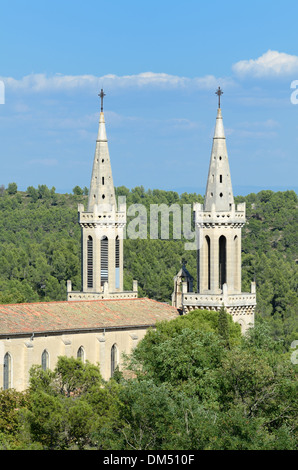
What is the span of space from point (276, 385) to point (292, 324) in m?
62.6

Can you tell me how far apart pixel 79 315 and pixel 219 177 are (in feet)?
39.7

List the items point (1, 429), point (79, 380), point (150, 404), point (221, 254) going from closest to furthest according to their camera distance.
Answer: point (150, 404), point (1, 429), point (79, 380), point (221, 254)

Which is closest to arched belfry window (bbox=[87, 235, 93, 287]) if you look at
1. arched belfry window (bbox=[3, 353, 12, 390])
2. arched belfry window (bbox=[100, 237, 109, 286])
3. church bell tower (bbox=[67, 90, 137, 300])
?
church bell tower (bbox=[67, 90, 137, 300])

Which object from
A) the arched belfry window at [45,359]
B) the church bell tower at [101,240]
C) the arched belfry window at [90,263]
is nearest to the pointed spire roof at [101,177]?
the church bell tower at [101,240]

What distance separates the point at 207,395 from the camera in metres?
61.3

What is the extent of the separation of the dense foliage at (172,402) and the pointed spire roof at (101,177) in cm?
1907

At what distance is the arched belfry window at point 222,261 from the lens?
84750 mm

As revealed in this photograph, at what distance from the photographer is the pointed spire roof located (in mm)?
91250

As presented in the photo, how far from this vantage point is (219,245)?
279 ft
